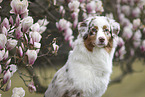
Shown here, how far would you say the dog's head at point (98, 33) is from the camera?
8.25ft

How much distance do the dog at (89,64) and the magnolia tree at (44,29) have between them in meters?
0.30

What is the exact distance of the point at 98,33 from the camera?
255 centimetres

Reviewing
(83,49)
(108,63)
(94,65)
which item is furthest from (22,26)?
(108,63)

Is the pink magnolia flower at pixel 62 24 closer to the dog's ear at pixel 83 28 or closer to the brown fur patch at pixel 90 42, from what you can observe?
the dog's ear at pixel 83 28

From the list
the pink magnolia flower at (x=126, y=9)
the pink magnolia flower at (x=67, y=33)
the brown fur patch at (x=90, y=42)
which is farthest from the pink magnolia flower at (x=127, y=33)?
the brown fur patch at (x=90, y=42)

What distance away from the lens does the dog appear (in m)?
2.56

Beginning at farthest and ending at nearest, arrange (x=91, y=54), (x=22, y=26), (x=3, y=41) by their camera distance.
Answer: (x=91, y=54) < (x=22, y=26) < (x=3, y=41)

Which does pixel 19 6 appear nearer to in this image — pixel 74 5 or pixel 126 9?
pixel 74 5

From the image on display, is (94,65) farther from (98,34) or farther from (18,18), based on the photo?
(18,18)

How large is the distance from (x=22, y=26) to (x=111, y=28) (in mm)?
1120

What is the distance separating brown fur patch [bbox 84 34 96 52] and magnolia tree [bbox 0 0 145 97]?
406mm

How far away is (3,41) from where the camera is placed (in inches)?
88.7

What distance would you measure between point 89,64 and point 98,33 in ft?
1.34

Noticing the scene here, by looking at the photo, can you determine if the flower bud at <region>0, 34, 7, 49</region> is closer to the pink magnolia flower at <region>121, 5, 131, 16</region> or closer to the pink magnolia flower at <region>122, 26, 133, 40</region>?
the pink magnolia flower at <region>122, 26, 133, 40</region>
